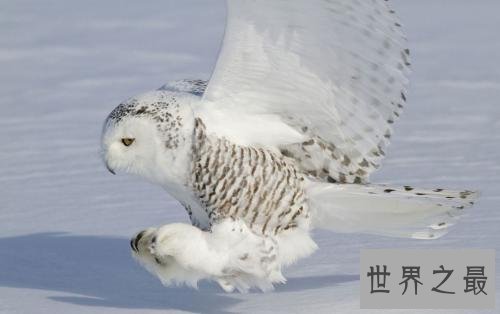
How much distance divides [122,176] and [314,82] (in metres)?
1.88

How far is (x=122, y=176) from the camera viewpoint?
5.96 metres

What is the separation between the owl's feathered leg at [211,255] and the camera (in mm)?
4059

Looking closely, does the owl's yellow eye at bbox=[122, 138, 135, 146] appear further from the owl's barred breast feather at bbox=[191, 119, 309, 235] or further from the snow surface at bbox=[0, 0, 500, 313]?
the snow surface at bbox=[0, 0, 500, 313]

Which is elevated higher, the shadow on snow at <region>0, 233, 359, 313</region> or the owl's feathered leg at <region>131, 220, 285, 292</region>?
the owl's feathered leg at <region>131, 220, 285, 292</region>

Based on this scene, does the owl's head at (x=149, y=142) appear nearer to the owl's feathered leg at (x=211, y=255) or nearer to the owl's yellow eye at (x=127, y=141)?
the owl's yellow eye at (x=127, y=141)

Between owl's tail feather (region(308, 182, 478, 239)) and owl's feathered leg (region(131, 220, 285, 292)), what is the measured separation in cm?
30

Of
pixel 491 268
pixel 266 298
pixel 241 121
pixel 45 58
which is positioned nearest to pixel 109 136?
pixel 241 121

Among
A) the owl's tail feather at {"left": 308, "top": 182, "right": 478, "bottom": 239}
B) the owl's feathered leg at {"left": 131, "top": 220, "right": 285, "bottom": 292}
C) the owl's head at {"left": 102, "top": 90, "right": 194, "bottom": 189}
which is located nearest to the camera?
the owl's feathered leg at {"left": 131, "top": 220, "right": 285, "bottom": 292}

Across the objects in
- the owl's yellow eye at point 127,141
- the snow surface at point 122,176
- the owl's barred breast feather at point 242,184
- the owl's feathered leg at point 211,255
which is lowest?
the snow surface at point 122,176

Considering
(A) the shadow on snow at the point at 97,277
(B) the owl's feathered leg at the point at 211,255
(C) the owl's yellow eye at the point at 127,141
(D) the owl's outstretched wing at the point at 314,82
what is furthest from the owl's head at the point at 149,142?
(A) the shadow on snow at the point at 97,277

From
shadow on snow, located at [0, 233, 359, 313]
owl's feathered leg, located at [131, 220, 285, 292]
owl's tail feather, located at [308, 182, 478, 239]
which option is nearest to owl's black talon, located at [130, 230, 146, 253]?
owl's feathered leg, located at [131, 220, 285, 292]

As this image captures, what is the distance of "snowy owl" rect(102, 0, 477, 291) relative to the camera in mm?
4098

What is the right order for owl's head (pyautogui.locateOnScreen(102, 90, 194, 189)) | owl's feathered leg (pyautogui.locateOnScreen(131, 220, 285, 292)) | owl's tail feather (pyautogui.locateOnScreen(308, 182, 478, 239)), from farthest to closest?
owl's tail feather (pyautogui.locateOnScreen(308, 182, 478, 239)) < owl's head (pyautogui.locateOnScreen(102, 90, 194, 189)) < owl's feathered leg (pyautogui.locateOnScreen(131, 220, 285, 292))

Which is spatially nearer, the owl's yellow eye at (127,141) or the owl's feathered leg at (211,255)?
the owl's feathered leg at (211,255)
